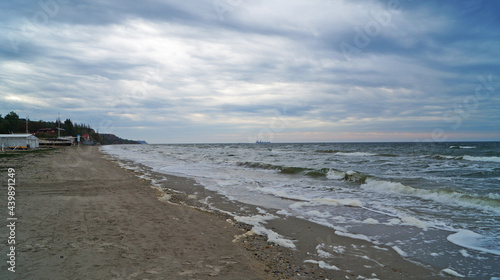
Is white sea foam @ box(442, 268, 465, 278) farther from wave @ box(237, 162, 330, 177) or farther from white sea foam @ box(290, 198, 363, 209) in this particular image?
wave @ box(237, 162, 330, 177)

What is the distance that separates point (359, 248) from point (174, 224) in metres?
4.35

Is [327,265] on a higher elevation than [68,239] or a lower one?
lower

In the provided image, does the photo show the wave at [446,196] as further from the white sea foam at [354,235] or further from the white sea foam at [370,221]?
the white sea foam at [354,235]

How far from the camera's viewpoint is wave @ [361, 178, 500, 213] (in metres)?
10.1

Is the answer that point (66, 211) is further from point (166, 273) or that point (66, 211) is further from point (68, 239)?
point (166, 273)

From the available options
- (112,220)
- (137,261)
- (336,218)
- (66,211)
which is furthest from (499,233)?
(66,211)

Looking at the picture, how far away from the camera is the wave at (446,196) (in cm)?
1005

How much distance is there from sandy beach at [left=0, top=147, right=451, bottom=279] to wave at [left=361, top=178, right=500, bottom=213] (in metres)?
6.85

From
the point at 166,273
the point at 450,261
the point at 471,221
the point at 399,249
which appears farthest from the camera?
the point at 471,221

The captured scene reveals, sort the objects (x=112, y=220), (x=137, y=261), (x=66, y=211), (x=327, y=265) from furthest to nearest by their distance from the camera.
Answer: (x=66, y=211) → (x=112, y=220) → (x=327, y=265) → (x=137, y=261)

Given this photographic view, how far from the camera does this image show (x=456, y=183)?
48.3 feet

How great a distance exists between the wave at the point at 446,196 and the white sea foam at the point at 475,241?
12.0 feet

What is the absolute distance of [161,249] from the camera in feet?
16.6

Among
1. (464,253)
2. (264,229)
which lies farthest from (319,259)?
(464,253)
